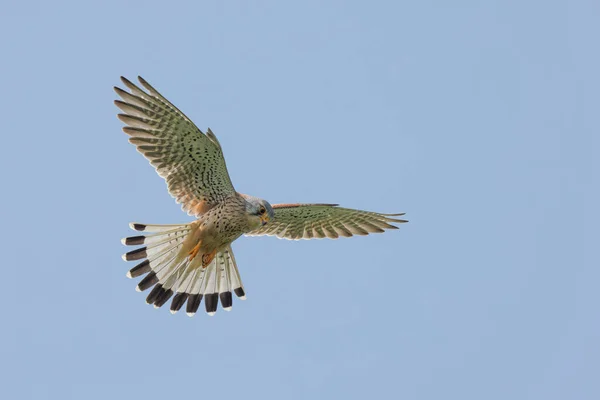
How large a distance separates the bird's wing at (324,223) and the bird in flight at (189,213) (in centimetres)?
19

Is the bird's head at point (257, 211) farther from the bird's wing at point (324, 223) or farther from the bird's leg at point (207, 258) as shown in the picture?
the bird's wing at point (324, 223)

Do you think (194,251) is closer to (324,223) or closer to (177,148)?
(177,148)

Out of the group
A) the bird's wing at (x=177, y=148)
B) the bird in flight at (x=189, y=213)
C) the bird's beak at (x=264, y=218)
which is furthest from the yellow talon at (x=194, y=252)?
the bird's beak at (x=264, y=218)

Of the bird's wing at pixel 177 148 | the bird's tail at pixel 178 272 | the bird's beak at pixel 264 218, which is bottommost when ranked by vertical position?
the bird's tail at pixel 178 272

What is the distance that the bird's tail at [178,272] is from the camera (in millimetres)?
13281

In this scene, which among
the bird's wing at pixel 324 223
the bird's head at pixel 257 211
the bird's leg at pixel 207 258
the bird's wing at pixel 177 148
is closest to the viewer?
the bird's wing at pixel 177 148

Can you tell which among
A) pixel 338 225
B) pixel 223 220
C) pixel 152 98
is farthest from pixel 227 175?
pixel 338 225

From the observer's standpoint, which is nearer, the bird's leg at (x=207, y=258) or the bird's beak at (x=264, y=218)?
the bird's beak at (x=264, y=218)

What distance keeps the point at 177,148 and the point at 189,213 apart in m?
0.93

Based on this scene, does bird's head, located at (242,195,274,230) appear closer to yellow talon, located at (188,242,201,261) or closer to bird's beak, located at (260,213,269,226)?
bird's beak, located at (260,213,269,226)

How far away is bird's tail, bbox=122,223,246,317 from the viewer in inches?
523

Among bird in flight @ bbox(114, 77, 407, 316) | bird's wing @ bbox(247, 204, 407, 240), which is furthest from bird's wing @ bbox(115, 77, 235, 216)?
bird's wing @ bbox(247, 204, 407, 240)

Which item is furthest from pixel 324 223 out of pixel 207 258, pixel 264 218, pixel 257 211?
pixel 207 258

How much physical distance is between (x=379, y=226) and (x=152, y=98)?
160 inches
